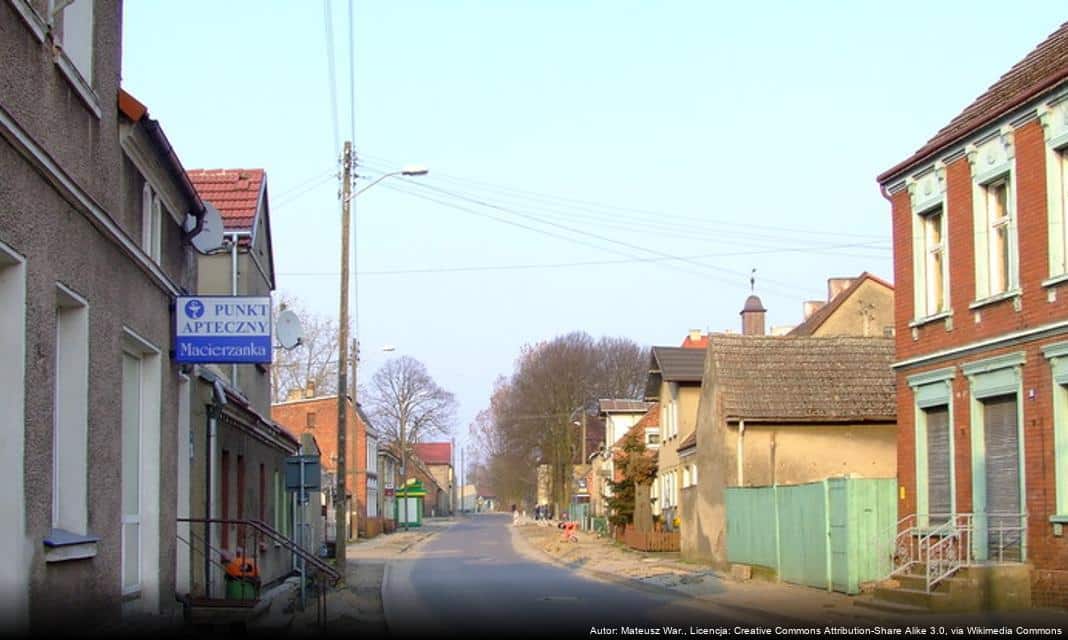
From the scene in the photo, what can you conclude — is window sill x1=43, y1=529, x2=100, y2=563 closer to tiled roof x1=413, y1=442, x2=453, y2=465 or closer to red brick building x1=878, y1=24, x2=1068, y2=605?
red brick building x1=878, y1=24, x2=1068, y2=605

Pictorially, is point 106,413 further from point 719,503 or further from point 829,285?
point 829,285

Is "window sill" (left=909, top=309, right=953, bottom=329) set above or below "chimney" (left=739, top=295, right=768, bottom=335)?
below

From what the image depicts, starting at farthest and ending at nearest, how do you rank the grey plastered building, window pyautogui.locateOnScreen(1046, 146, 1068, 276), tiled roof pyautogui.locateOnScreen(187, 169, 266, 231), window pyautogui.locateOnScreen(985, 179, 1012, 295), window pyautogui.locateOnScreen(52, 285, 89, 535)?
tiled roof pyautogui.locateOnScreen(187, 169, 266, 231)
window pyautogui.locateOnScreen(985, 179, 1012, 295)
window pyautogui.locateOnScreen(1046, 146, 1068, 276)
window pyautogui.locateOnScreen(52, 285, 89, 535)
the grey plastered building

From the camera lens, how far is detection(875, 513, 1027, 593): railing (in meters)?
18.4

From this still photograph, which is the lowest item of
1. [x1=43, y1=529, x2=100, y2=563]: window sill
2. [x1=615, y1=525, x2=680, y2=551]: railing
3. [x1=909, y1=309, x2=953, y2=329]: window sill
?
[x1=615, y1=525, x2=680, y2=551]: railing

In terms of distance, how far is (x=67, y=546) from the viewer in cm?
959

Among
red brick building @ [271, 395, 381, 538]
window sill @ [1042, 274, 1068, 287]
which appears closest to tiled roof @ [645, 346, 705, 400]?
window sill @ [1042, 274, 1068, 287]

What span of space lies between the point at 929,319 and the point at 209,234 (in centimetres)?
1145

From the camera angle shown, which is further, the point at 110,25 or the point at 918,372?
the point at 918,372

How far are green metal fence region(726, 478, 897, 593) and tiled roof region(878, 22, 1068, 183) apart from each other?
549cm

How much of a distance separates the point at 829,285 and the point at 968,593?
3763 centimetres

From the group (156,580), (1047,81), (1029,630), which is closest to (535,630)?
(156,580)

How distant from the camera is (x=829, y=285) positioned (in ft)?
179

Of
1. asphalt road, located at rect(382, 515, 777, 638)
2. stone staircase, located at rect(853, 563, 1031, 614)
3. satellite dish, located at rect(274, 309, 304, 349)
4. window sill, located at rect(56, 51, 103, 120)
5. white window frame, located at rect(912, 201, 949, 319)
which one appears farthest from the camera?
white window frame, located at rect(912, 201, 949, 319)
